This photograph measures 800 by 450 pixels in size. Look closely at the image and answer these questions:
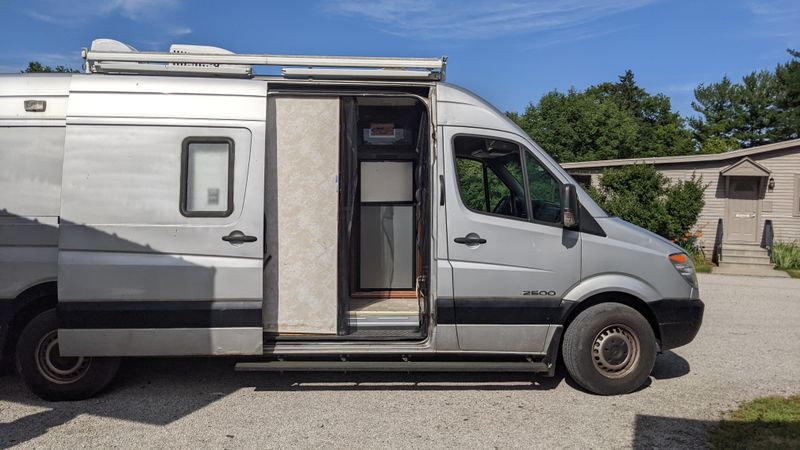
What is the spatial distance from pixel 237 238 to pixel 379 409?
1.82m

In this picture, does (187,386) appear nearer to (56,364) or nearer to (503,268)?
(56,364)

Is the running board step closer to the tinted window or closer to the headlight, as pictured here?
the tinted window

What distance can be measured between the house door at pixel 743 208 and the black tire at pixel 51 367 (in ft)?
56.6

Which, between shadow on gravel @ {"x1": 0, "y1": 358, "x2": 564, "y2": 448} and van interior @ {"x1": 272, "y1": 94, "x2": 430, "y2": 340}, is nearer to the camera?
shadow on gravel @ {"x1": 0, "y1": 358, "x2": 564, "y2": 448}

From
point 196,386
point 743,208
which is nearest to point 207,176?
point 196,386

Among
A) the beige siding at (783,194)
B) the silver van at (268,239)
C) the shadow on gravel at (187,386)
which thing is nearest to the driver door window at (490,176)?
the silver van at (268,239)

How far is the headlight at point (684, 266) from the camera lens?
17.9 feet

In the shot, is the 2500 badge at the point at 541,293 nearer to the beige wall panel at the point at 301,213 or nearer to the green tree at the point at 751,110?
the beige wall panel at the point at 301,213

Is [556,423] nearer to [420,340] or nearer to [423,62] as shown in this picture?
[420,340]

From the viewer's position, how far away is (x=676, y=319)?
5398 millimetres

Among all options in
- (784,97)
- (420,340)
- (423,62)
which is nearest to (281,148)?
(423,62)

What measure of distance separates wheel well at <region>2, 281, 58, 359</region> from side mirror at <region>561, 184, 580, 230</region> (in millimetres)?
4313

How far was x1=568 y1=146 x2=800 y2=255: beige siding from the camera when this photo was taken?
1709cm

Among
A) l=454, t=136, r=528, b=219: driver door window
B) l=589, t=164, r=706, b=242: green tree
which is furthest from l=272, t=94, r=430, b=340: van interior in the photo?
l=589, t=164, r=706, b=242: green tree
